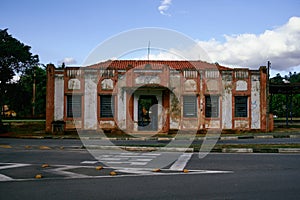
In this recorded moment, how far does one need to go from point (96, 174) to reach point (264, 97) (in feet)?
59.6

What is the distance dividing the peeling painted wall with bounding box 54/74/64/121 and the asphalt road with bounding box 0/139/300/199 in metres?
13.3

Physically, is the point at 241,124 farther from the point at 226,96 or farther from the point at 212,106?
the point at 212,106

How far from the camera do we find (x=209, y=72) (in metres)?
23.6

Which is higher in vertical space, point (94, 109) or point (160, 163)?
point (94, 109)

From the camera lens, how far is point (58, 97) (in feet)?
77.7

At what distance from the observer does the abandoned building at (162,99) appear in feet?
76.8

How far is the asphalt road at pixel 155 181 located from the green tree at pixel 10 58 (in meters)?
17.2

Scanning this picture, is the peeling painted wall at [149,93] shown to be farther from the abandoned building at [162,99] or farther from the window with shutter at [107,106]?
the window with shutter at [107,106]

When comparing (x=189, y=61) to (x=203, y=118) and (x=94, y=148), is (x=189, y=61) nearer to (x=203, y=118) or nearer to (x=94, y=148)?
(x=203, y=118)

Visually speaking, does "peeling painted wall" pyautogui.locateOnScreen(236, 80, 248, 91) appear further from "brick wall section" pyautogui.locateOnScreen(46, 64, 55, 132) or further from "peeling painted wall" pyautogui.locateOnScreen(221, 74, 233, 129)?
"brick wall section" pyautogui.locateOnScreen(46, 64, 55, 132)

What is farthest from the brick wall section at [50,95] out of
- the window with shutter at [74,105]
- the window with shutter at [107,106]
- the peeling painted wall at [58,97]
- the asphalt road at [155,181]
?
the asphalt road at [155,181]

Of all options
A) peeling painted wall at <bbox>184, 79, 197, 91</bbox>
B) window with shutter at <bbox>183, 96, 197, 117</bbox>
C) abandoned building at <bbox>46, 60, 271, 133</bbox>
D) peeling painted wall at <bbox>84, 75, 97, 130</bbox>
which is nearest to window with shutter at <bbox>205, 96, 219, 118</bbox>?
abandoned building at <bbox>46, 60, 271, 133</bbox>

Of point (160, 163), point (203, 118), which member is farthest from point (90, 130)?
point (160, 163)

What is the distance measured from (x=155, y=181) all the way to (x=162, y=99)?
1637 cm
